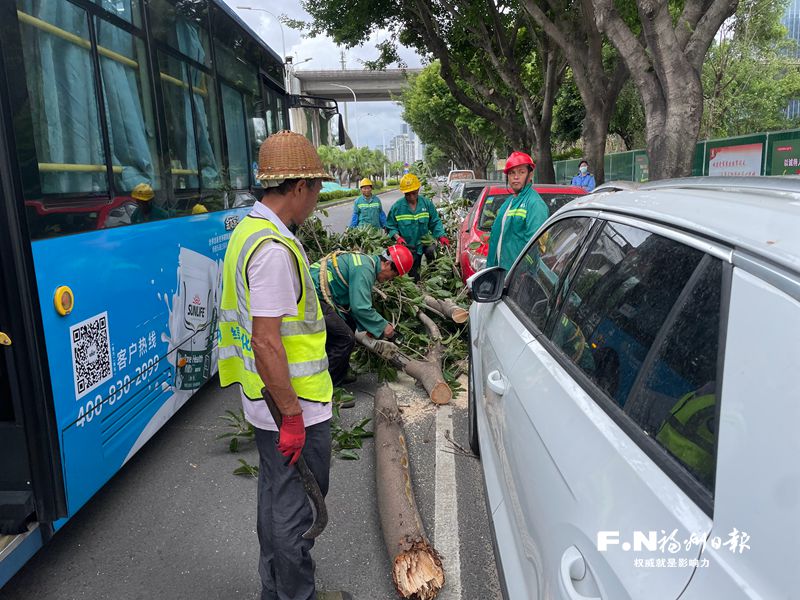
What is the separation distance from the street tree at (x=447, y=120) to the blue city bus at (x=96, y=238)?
83.6 feet

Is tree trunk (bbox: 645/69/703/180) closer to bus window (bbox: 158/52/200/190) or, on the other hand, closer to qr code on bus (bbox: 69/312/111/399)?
bus window (bbox: 158/52/200/190)

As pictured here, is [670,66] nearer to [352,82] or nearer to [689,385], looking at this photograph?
[689,385]

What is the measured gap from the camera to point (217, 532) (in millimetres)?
3322

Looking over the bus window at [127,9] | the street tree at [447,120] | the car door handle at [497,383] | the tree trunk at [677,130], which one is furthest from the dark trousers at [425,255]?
the street tree at [447,120]

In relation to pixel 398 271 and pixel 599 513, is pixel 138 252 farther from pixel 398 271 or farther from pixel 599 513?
pixel 599 513

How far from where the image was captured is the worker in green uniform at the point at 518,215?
16.8ft

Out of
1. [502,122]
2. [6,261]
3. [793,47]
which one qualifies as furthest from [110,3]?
[793,47]

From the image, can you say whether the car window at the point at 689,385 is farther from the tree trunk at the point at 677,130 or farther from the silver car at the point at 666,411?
the tree trunk at the point at 677,130

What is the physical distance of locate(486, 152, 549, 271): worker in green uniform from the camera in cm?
512

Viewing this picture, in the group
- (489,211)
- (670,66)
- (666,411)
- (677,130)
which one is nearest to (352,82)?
(489,211)

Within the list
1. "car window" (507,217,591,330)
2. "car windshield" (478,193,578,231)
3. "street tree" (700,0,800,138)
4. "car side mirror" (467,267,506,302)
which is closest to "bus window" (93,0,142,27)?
"car side mirror" (467,267,506,302)

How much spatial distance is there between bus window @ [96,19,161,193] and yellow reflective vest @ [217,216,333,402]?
153 cm

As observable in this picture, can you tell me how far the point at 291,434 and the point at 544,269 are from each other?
4.61ft

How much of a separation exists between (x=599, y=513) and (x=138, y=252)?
3.08 metres
